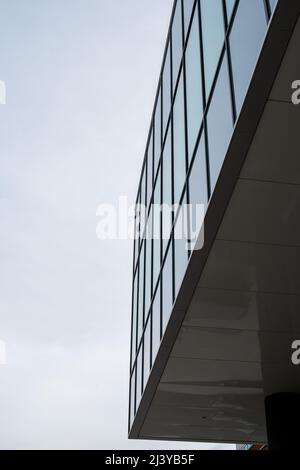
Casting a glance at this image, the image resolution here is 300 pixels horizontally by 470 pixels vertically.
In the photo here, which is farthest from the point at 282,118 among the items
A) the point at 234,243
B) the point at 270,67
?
the point at 234,243

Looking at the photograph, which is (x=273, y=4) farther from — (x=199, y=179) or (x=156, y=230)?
(x=156, y=230)

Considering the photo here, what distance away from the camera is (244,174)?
29.0 feet

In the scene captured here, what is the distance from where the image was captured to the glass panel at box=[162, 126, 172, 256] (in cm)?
1506

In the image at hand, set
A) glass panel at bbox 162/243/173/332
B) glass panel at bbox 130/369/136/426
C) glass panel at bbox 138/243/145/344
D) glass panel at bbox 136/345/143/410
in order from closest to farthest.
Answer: glass panel at bbox 162/243/173/332
glass panel at bbox 136/345/143/410
glass panel at bbox 130/369/136/426
glass panel at bbox 138/243/145/344

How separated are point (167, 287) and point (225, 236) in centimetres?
461

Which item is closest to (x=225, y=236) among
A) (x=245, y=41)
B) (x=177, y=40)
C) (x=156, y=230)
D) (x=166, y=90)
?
(x=245, y=41)

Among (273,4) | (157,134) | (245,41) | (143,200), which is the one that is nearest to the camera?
(273,4)

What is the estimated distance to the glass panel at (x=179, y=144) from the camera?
538 inches

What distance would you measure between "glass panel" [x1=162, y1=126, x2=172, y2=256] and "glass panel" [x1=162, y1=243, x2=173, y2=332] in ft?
2.05

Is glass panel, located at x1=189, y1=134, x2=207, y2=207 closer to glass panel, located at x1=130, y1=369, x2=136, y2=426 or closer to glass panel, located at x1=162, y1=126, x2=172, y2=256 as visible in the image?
glass panel, located at x1=162, y1=126, x2=172, y2=256

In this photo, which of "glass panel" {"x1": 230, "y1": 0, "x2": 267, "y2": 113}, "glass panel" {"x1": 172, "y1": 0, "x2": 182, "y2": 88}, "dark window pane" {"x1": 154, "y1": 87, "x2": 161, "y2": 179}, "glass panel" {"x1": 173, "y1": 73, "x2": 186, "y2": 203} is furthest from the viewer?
"dark window pane" {"x1": 154, "y1": 87, "x2": 161, "y2": 179}

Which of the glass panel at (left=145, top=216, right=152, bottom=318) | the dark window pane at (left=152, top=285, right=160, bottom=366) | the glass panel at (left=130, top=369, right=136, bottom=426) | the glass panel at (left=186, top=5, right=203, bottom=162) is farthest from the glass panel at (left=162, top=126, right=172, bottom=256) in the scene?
the glass panel at (left=130, top=369, right=136, bottom=426)

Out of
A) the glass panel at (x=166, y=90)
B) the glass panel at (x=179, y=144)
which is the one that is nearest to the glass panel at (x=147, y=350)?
the glass panel at (x=179, y=144)

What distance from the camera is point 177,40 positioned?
640 inches
